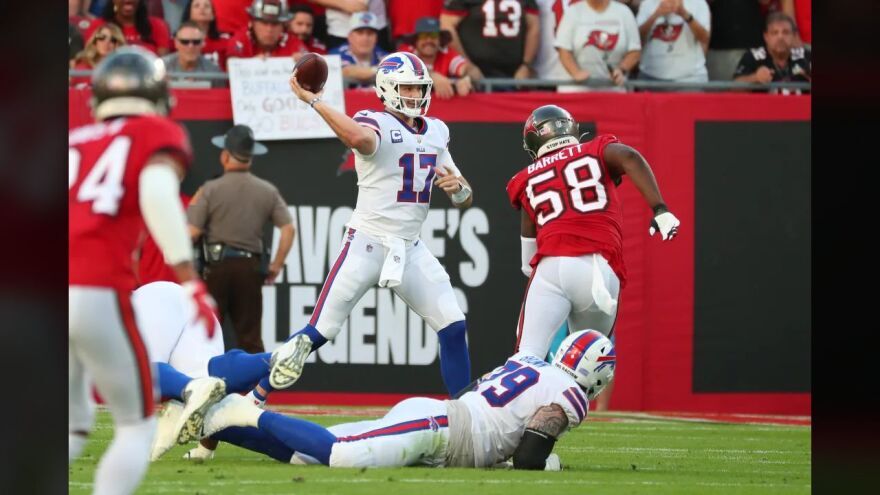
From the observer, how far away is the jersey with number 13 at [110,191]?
174 inches

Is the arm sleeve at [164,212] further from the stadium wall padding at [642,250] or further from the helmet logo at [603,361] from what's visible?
the stadium wall padding at [642,250]

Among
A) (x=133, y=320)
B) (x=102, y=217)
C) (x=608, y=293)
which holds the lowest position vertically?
(x=608, y=293)

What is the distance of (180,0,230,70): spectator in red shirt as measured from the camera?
11.3 meters

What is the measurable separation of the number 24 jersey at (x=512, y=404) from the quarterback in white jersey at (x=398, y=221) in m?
1.42

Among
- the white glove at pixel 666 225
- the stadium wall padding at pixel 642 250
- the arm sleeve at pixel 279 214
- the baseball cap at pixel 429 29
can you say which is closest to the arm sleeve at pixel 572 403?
the white glove at pixel 666 225

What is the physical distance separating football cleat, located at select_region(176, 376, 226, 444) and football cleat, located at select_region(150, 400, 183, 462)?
28 centimetres

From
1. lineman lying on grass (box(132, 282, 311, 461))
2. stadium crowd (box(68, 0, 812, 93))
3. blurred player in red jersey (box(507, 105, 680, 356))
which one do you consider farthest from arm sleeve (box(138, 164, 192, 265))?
stadium crowd (box(68, 0, 812, 93))

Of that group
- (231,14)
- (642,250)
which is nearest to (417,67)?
(642,250)
